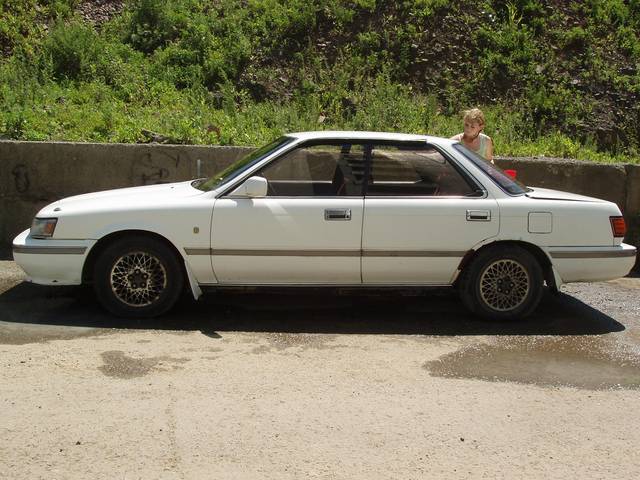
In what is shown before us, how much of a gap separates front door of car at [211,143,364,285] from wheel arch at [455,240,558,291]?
0.89m

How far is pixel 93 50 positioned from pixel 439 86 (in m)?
5.37

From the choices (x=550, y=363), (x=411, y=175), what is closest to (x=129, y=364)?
(x=411, y=175)

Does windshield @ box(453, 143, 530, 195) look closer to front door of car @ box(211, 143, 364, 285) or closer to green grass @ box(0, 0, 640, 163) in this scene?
front door of car @ box(211, 143, 364, 285)

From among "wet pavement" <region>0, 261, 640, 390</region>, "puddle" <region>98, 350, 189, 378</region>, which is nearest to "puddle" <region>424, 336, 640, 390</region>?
"wet pavement" <region>0, 261, 640, 390</region>

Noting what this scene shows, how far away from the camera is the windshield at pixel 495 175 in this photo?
693cm

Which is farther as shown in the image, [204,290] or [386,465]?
[204,290]

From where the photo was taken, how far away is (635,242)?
9.44m

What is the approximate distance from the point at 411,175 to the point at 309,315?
145 centimetres

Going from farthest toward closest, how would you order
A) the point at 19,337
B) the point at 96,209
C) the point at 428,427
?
the point at 96,209 → the point at 19,337 → the point at 428,427

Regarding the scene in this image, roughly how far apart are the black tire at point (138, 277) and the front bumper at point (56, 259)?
5.8 inches

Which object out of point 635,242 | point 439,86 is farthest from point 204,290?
point 439,86

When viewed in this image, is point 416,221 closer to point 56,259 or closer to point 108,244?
point 108,244

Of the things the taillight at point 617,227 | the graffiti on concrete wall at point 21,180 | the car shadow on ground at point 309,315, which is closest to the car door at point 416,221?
the car shadow on ground at point 309,315

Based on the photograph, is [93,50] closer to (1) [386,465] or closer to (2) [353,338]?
(2) [353,338]
